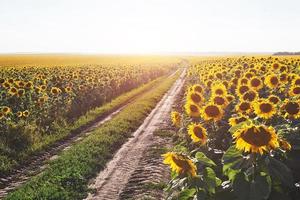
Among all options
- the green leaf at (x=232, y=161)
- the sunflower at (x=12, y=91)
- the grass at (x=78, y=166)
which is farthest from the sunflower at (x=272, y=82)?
the sunflower at (x=12, y=91)

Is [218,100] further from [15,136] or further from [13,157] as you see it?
[15,136]

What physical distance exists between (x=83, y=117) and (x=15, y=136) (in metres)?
5.93

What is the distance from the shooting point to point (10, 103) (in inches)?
837

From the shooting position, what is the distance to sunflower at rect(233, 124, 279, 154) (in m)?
4.84

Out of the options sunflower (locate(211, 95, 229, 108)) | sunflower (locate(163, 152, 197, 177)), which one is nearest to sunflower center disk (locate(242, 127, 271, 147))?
sunflower (locate(163, 152, 197, 177))

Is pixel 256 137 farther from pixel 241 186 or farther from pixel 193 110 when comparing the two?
pixel 193 110

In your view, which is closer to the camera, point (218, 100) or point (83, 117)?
point (218, 100)

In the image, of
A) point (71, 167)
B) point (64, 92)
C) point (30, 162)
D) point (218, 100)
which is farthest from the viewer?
point (64, 92)

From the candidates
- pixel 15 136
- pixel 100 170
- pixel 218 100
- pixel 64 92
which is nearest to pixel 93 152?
pixel 100 170

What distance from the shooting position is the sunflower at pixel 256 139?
4.84 m

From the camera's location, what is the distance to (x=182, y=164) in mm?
5125

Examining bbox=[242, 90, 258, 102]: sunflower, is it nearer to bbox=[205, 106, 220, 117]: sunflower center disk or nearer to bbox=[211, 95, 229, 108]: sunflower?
bbox=[211, 95, 229, 108]: sunflower

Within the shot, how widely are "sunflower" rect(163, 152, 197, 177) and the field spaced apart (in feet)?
0.04

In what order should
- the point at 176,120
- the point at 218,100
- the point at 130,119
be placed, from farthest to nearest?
the point at 130,119 < the point at 176,120 < the point at 218,100
